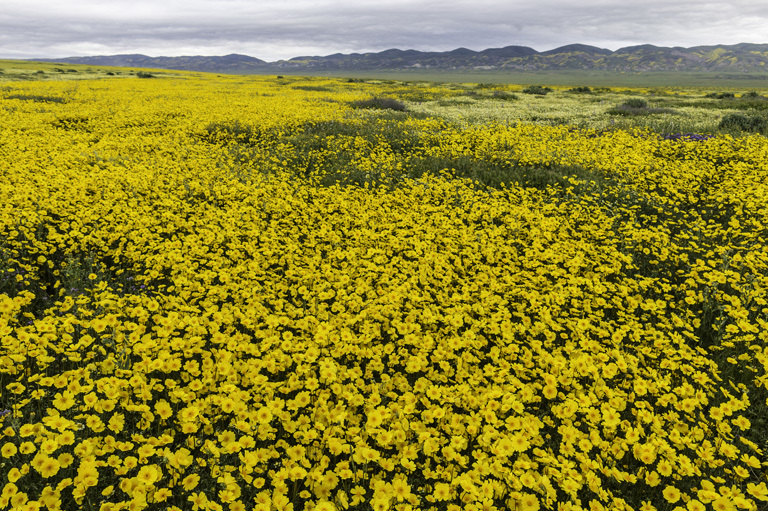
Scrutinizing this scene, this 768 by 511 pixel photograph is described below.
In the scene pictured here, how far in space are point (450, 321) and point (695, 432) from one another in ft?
8.17

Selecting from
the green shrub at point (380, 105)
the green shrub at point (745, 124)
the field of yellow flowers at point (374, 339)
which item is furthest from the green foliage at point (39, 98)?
the green shrub at point (745, 124)

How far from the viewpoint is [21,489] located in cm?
314

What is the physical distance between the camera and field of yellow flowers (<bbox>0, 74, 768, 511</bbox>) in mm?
3209

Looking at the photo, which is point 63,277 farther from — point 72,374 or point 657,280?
point 657,280

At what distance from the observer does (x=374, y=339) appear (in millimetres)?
5047

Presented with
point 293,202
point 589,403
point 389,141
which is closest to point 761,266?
point 589,403

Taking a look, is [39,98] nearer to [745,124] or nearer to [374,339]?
[374,339]

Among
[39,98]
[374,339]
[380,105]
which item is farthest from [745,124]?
[39,98]

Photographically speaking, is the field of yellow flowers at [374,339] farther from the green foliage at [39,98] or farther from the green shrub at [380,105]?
the green shrub at [380,105]

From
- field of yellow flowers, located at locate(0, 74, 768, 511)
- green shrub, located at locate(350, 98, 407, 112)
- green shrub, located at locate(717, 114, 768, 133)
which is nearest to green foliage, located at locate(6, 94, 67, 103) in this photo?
field of yellow flowers, located at locate(0, 74, 768, 511)

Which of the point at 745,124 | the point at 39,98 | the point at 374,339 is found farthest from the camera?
the point at 39,98

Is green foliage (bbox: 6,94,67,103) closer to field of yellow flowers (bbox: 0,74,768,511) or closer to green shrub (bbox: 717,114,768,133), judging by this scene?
field of yellow flowers (bbox: 0,74,768,511)

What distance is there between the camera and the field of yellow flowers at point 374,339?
126 inches

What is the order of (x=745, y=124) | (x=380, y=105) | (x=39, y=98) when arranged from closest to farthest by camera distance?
(x=745, y=124), (x=39, y=98), (x=380, y=105)
